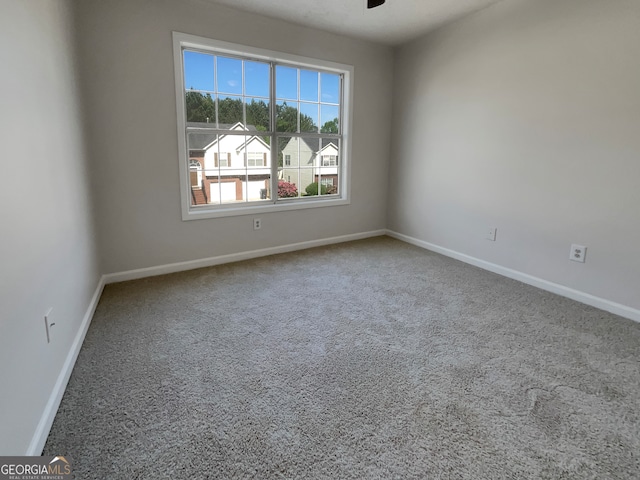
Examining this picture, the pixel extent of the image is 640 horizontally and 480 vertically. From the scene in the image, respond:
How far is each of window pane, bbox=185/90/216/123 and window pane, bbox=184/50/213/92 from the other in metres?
0.06

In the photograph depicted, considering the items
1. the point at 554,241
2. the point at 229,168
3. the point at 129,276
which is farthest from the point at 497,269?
the point at 129,276

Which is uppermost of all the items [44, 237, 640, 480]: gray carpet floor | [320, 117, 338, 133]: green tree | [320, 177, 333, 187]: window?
[320, 117, 338, 133]: green tree

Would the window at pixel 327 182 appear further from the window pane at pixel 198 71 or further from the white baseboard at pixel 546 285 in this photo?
the window pane at pixel 198 71

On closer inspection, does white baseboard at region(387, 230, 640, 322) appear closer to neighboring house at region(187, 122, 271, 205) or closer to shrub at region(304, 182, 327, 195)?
shrub at region(304, 182, 327, 195)

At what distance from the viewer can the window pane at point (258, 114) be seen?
361 centimetres

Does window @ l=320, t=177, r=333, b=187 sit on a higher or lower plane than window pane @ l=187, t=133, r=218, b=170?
lower

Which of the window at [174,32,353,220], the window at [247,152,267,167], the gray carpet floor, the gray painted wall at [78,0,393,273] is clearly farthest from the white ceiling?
the gray carpet floor

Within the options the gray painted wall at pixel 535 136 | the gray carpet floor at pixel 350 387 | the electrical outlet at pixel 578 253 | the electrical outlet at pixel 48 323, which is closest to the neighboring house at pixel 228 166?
the gray carpet floor at pixel 350 387

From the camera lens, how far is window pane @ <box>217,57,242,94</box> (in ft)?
11.1

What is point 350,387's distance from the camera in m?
1.75

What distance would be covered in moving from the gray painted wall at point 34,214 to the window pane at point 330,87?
2457 millimetres

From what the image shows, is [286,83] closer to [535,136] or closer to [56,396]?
[535,136]

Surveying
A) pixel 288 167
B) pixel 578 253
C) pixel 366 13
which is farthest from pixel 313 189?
pixel 578 253

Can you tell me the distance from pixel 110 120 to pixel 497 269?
373 centimetres
